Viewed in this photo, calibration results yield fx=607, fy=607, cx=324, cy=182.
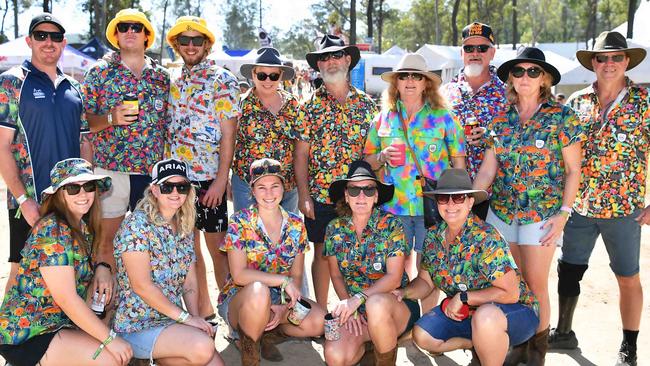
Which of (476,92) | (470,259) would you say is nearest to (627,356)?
(470,259)

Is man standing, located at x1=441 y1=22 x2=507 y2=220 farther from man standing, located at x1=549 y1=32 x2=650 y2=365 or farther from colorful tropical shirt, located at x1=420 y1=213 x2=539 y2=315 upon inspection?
colorful tropical shirt, located at x1=420 y1=213 x2=539 y2=315

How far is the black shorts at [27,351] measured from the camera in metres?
3.26

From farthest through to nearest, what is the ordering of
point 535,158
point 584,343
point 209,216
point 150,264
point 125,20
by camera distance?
point 209,216 < point 584,343 < point 125,20 < point 535,158 < point 150,264

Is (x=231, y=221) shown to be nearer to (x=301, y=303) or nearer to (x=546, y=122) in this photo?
(x=301, y=303)

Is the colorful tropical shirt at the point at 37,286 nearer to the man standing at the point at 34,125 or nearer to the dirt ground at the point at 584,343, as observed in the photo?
the man standing at the point at 34,125

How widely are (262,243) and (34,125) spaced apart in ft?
5.55

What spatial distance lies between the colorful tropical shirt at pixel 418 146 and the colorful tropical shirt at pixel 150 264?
5.24 feet

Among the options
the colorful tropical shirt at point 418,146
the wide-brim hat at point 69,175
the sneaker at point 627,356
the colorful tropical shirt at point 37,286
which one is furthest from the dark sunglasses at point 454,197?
the colorful tropical shirt at point 37,286

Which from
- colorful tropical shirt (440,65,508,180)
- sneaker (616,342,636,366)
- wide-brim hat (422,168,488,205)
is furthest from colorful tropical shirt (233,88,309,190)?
sneaker (616,342,636,366)

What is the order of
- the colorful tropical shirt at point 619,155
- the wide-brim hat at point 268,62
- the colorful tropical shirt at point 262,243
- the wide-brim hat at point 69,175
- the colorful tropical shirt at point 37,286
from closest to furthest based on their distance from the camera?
the colorful tropical shirt at point 37,286 → the wide-brim hat at point 69,175 → the colorful tropical shirt at point 262,243 → the colorful tropical shirt at point 619,155 → the wide-brim hat at point 268,62

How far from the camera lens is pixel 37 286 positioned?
332 centimetres

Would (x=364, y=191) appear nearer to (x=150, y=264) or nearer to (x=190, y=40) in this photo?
(x=150, y=264)

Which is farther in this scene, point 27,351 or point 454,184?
point 454,184

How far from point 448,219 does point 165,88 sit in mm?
2403
